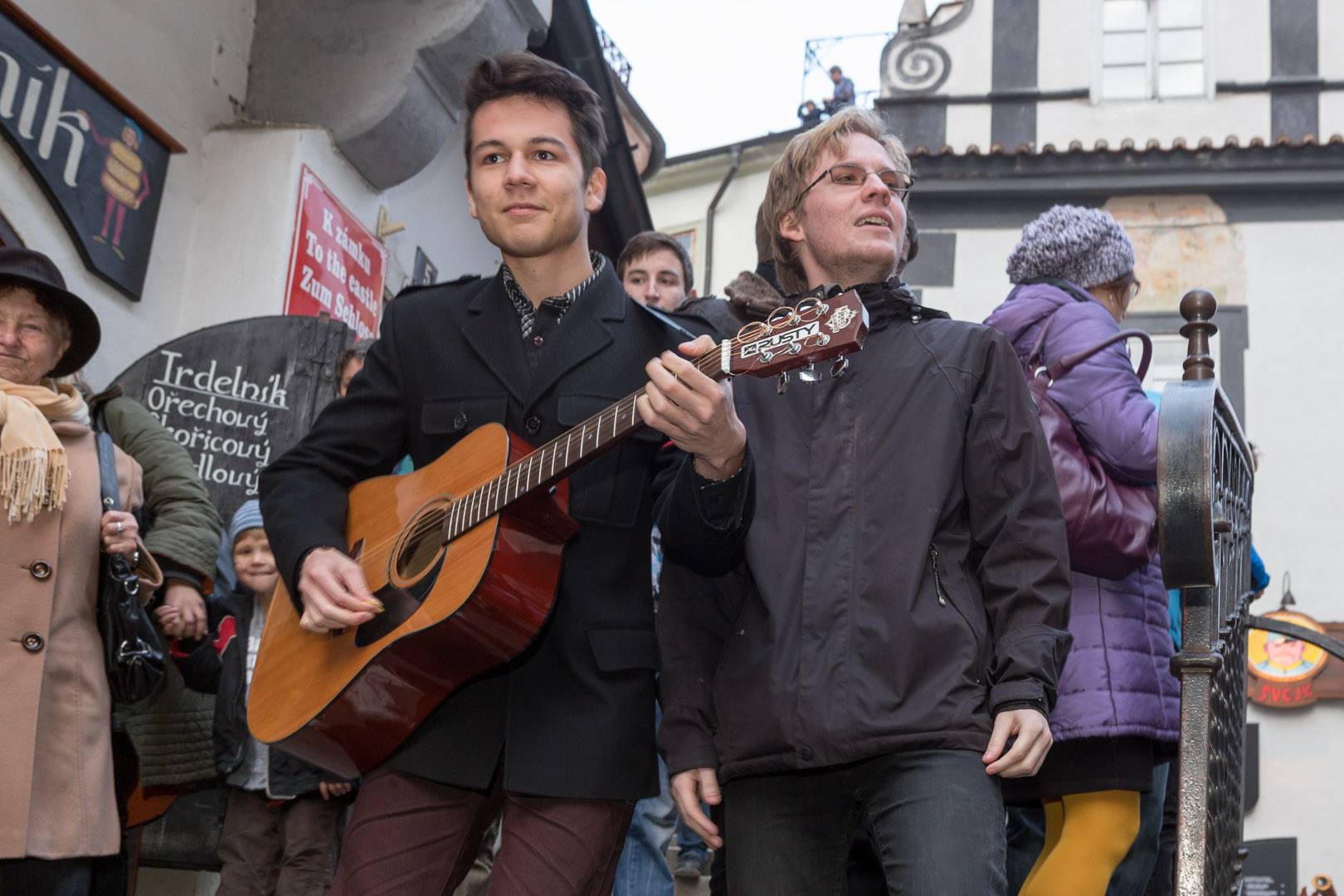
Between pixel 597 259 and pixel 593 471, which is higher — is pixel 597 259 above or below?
above

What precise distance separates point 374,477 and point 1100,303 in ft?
6.28

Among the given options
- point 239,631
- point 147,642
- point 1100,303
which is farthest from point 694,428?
point 239,631

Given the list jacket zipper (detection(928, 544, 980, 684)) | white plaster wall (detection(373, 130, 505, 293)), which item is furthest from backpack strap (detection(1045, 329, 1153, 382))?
white plaster wall (detection(373, 130, 505, 293))

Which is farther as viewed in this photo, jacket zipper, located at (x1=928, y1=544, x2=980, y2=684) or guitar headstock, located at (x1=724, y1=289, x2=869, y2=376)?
jacket zipper, located at (x1=928, y1=544, x2=980, y2=684)

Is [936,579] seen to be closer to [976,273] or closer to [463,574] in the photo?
[463,574]

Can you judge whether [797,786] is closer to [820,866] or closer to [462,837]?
[820,866]

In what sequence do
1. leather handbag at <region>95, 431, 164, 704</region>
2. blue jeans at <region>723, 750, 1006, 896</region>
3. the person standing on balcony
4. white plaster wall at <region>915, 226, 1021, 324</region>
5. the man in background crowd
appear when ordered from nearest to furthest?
1. blue jeans at <region>723, 750, 1006, 896</region>
2. leather handbag at <region>95, 431, 164, 704</region>
3. the man in background crowd
4. white plaster wall at <region>915, 226, 1021, 324</region>
5. the person standing on balcony

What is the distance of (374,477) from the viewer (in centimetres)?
300

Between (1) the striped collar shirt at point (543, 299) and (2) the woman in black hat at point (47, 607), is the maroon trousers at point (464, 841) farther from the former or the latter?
(2) the woman in black hat at point (47, 607)

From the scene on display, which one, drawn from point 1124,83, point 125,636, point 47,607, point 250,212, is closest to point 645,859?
point 125,636

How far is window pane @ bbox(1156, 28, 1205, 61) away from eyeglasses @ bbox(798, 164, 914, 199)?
14.4 metres

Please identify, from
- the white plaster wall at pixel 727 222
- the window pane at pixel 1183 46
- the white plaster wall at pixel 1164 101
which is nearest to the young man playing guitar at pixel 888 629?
the white plaster wall at pixel 1164 101

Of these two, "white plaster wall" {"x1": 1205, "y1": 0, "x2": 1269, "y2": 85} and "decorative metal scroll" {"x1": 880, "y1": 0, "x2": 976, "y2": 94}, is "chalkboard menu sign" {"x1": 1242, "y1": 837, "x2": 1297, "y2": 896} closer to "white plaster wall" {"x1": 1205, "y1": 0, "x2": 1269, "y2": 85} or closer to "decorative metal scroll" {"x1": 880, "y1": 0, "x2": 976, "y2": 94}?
"white plaster wall" {"x1": 1205, "y1": 0, "x2": 1269, "y2": 85}

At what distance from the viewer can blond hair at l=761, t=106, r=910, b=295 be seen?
9.90ft
